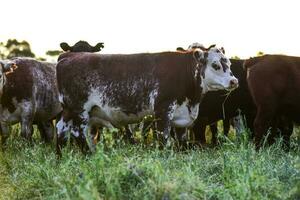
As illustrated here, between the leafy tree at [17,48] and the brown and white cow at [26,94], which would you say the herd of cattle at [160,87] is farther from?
the leafy tree at [17,48]

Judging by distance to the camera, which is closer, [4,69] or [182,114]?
[182,114]

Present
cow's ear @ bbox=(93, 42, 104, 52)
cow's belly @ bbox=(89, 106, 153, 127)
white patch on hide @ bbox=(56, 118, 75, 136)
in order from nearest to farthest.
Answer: cow's belly @ bbox=(89, 106, 153, 127) < white patch on hide @ bbox=(56, 118, 75, 136) < cow's ear @ bbox=(93, 42, 104, 52)

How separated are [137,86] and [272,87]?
98.9 inches

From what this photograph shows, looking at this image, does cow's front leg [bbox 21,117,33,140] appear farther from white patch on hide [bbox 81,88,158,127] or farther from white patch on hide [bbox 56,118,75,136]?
white patch on hide [bbox 81,88,158,127]

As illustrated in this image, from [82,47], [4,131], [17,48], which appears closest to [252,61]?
[82,47]

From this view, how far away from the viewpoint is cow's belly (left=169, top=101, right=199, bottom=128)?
33.8 feet

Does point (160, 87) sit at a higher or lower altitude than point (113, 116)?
higher

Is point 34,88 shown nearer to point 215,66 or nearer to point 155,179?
point 215,66

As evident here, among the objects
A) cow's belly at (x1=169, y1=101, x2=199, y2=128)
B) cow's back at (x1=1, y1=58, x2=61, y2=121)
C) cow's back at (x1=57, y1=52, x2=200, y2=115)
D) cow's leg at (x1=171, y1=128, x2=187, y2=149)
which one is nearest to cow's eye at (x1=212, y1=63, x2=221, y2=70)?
cow's back at (x1=57, y1=52, x2=200, y2=115)

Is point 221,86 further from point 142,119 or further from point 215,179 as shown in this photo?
point 215,179

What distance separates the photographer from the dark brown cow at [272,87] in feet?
37.5

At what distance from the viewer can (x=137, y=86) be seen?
10.3 m

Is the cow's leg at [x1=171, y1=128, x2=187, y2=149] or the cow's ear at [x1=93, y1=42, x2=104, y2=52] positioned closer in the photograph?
the cow's leg at [x1=171, y1=128, x2=187, y2=149]

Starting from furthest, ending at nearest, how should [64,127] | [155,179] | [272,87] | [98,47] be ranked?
[98,47] → [272,87] → [64,127] → [155,179]
